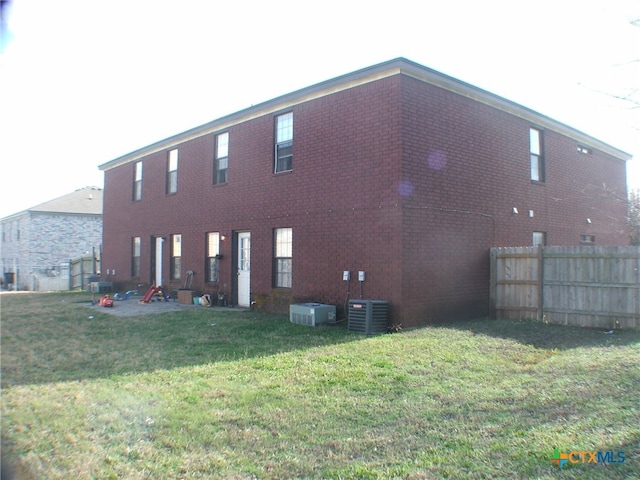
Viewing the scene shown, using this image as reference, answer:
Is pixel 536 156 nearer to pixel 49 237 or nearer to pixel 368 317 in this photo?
pixel 368 317

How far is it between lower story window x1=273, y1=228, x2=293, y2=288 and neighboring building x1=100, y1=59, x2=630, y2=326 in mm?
32

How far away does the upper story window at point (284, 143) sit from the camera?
13.0m

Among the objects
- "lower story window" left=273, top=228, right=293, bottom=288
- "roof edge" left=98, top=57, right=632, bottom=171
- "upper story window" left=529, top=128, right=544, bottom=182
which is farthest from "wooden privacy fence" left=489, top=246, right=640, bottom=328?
"lower story window" left=273, top=228, right=293, bottom=288

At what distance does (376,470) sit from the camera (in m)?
3.68

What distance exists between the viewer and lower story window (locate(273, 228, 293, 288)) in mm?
12906

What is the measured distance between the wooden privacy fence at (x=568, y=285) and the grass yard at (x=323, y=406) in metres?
0.90

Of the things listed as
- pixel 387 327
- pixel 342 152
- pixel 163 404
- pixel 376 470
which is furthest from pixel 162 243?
pixel 376 470

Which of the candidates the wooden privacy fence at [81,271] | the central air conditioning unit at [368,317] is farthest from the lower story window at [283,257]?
the wooden privacy fence at [81,271]

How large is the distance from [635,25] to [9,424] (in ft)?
23.3

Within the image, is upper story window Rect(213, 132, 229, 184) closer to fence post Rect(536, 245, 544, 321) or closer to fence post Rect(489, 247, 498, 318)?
fence post Rect(489, 247, 498, 318)

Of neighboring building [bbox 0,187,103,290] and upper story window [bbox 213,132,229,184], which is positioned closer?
upper story window [bbox 213,132,229,184]

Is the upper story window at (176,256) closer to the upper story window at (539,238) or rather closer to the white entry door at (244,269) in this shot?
the white entry door at (244,269)

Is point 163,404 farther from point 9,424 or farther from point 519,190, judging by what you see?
point 519,190

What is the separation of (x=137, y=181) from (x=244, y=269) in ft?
28.4
